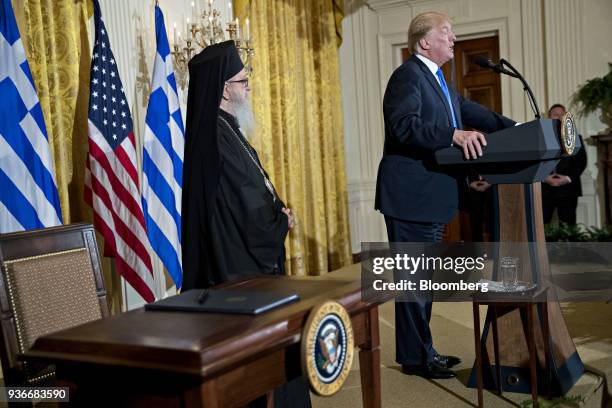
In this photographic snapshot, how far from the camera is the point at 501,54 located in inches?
310

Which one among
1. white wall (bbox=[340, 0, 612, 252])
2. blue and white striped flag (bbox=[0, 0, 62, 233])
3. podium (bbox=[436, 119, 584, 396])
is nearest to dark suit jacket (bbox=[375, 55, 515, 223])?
podium (bbox=[436, 119, 584, 396])

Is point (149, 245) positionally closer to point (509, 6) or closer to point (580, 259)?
point (580, 259)

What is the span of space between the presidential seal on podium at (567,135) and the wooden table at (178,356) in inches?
69.1

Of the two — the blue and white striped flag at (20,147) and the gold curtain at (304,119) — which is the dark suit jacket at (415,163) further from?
the gold curtain at (304,119)

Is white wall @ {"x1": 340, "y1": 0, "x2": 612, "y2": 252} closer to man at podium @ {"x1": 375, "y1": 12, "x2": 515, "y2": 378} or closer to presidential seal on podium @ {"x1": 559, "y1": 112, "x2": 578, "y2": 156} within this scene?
man at podium @ {"x1": 375, "y1": 12, "x2": 515, "y2": 378}

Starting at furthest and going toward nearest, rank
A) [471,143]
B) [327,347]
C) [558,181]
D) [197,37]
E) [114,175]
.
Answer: [558,181] → [197,37] → [114,175] → [471,143] → [327,347]

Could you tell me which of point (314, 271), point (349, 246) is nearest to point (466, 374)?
point (314, 271)

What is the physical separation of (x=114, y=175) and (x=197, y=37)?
2093 millimetres

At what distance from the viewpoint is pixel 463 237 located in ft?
28.1

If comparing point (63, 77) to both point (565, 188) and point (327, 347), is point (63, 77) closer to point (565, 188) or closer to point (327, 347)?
point (327, 347)

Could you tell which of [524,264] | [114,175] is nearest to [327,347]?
[524,264]

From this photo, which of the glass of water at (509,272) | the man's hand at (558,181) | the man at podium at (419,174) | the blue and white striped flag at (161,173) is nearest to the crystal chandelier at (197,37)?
the blue and white striped flag at (161,173)

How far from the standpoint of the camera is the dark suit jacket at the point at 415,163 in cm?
340

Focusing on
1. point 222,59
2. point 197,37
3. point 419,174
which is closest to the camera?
point 222,59
